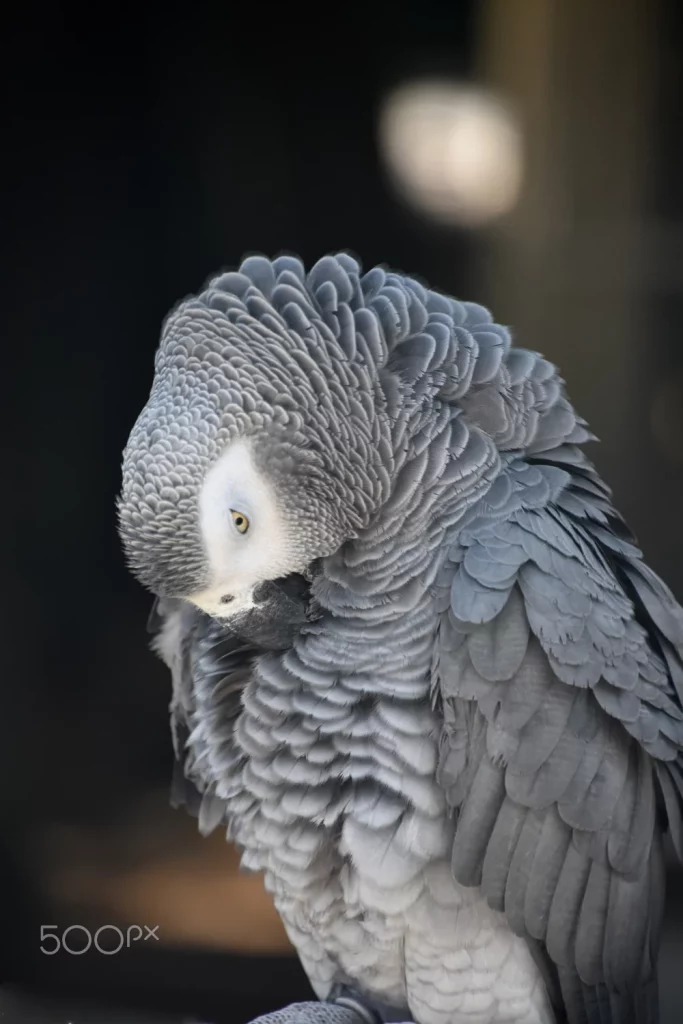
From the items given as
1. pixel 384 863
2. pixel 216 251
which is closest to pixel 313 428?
pixel 216 251

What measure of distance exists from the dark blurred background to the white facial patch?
301mm

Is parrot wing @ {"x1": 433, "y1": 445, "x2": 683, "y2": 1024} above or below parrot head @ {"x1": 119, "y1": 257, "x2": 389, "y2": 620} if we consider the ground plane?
below

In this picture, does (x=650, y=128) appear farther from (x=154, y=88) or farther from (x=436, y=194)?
(x=154, y=88)

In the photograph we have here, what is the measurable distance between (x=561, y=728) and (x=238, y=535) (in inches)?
15.9

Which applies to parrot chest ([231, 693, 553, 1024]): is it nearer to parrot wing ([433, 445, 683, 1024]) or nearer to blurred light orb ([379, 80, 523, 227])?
parrot wing ([433, 445, 683, 1024])

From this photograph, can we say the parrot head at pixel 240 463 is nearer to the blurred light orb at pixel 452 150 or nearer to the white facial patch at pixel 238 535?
the white facial patch at pixel 238 535

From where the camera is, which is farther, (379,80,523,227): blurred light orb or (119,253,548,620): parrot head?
(379,80,523,227): blurred light orb

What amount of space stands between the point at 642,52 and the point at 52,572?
1039 millimetres

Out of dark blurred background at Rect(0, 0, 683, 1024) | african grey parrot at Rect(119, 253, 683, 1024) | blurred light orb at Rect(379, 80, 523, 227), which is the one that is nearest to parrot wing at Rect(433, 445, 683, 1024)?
african grey parrot at Rect(119, 253, 683, 1024)

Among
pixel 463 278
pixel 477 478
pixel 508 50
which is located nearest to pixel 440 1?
pixel 508 50

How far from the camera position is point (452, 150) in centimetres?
112

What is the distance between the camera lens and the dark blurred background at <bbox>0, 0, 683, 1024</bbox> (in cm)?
109

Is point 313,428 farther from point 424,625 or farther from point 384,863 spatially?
point 384,863

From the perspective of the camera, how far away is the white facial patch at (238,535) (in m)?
0.90
